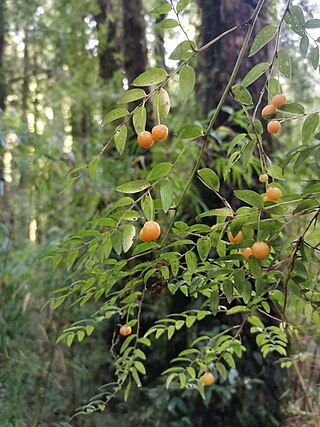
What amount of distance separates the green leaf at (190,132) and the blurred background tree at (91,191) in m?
0.72

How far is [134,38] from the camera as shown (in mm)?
2275

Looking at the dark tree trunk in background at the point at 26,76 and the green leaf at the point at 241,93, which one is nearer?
the green leaf at the point at 241,93

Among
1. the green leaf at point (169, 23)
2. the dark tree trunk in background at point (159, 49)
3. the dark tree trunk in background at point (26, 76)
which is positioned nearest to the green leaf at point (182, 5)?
the green leaf at point (169, 23)

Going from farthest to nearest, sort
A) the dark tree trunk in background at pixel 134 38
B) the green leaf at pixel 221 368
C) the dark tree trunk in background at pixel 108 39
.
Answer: the dark tree trunk in background at pixel 108 39
the dark tree trunk in background at pixel 134 38
the green leaf at pixel 221 368

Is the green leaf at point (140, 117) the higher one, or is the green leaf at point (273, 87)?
the green leaf at point (273, 87)

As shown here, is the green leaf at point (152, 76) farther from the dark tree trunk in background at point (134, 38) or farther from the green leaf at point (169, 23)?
the dark tree trunk in background at point (134, 38)

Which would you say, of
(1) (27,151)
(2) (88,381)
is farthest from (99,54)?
(2) (88,381)

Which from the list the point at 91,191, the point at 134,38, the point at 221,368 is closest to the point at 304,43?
the point at 221,368

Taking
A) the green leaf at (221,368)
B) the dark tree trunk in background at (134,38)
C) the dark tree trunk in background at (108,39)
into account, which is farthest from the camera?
the dark tree trunk in background at (108,39)

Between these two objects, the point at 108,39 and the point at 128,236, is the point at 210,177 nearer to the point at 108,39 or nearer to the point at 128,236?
the point at 128,236

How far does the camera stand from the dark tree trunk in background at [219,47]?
73.5 inches

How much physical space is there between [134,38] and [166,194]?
195cm

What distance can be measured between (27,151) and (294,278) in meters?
1.21

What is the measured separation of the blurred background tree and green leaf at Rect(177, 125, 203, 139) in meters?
0.72
